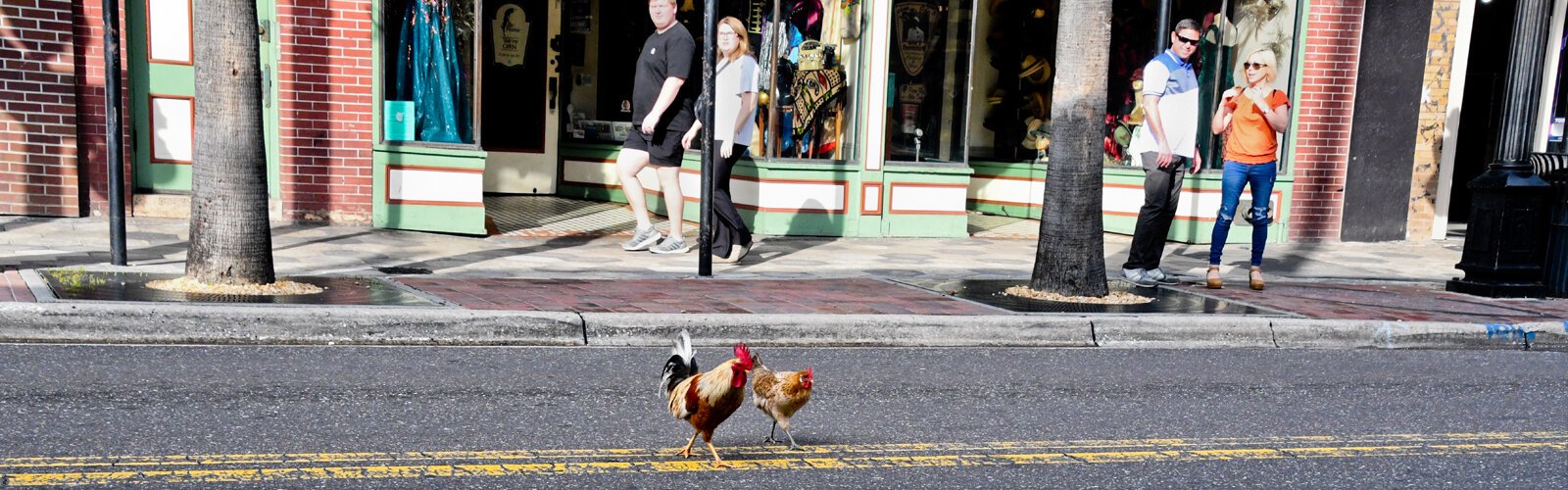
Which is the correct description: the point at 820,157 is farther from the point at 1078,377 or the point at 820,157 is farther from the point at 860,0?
the point at 1078,377

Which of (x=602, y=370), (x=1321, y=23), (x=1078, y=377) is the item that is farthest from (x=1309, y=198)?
(x=602, y=370)

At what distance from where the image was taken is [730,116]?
385 inches

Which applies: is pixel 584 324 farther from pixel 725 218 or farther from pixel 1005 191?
pixel 1005 191

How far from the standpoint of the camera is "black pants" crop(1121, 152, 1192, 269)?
9172mm

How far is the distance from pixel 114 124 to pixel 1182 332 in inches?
235

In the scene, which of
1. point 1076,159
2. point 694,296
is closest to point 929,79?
point 1076,159

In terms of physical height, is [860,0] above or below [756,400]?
above

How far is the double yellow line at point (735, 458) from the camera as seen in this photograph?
4148 mm

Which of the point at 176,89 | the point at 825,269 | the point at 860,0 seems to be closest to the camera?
the point at 825,269

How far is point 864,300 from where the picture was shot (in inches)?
315

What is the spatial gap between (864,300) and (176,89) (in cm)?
583

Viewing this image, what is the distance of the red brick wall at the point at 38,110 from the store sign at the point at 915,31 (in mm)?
6491

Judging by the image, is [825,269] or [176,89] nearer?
[825,269]

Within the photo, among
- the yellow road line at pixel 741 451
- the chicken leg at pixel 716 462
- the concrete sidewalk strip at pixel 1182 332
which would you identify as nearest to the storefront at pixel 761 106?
the concrete sidewalk strip at pixel 1182 332
